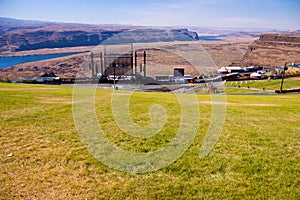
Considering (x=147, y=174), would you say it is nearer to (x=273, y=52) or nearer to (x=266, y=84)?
(x=266, y=84)

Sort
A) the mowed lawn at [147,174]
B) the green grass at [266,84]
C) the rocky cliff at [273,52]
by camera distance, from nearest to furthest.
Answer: the mowed lawn at [147,174] < the green grass at [266,84] < the rocky cliff at [273,52]

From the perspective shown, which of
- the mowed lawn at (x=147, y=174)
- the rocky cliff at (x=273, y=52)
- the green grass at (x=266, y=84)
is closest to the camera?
the mowed lawn at (x=147, y=174)

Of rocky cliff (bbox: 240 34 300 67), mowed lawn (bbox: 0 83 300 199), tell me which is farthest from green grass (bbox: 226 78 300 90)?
rocky cliff (bbox: 240 34 300 67)

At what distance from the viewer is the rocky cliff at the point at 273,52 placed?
98.2 m

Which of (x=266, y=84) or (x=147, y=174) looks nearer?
(x=147, y=174)

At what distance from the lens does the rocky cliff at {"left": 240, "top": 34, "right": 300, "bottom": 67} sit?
9820 cm

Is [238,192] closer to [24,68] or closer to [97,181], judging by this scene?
[97,181]

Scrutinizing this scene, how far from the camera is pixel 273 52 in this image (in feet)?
380

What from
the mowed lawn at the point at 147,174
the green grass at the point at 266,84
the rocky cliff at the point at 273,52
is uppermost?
the rocky cliff at the point at 273,52

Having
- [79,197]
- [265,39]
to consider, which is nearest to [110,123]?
[79,197]

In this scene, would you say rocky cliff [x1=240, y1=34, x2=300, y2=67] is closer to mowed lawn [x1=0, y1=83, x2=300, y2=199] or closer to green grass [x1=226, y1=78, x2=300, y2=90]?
green grass [x1=226, y1=78, x2=300, y2=90]

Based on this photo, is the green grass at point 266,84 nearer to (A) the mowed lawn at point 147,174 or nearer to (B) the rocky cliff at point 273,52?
(A) the mowed lawn at point 147,174

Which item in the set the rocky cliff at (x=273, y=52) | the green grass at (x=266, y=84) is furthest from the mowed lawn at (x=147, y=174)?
the rocky cliff at (x=273, y=52)

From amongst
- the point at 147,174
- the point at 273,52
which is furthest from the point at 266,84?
the point at 273,52
